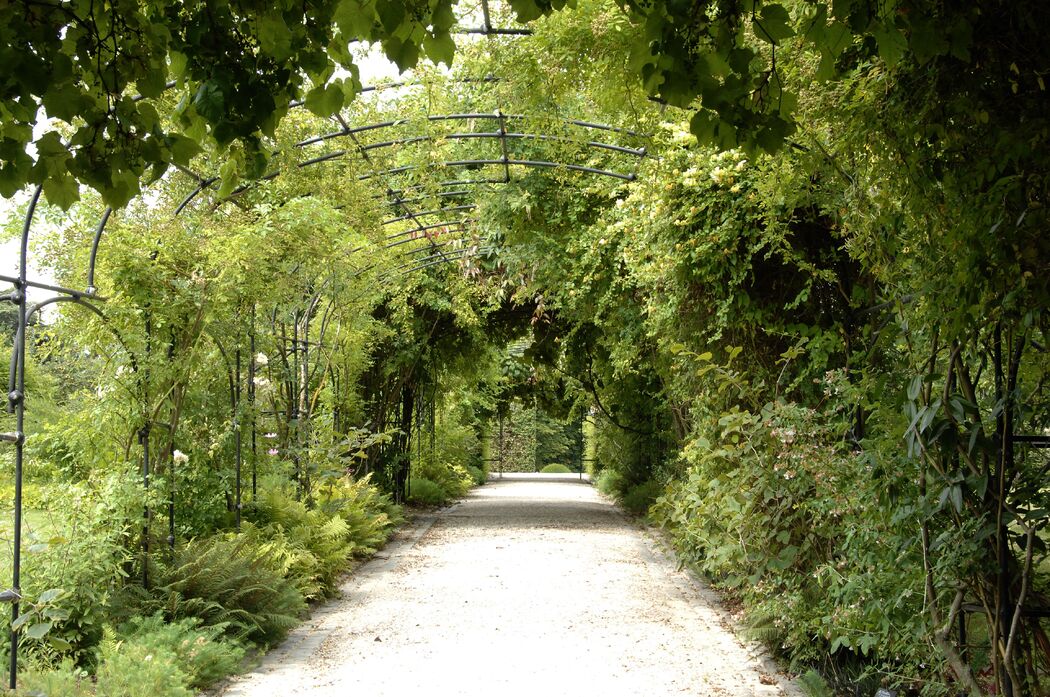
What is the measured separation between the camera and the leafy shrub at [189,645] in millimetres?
4703

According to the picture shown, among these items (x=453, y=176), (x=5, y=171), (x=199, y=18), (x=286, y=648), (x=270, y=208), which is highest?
(x=453, y=176)

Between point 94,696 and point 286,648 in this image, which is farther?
point 286,648

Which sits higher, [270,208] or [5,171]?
[270,208]

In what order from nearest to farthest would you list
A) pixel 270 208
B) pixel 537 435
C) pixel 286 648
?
pixel 286 648 → pixel 270 208 → pixel 537 435

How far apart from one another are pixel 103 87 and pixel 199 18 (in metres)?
0.31

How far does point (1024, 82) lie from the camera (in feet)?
8.57

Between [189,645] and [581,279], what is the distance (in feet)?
22.3

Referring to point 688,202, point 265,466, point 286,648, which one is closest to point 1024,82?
point 688,202

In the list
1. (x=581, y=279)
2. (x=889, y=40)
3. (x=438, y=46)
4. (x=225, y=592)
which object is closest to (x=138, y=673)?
(x=225, y=592)

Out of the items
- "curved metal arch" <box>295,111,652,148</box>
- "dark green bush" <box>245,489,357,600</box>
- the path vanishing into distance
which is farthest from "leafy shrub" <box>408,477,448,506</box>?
"curved metal arch" <box>295,111,652,148</box>

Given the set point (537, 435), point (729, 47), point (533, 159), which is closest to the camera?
point (729, 47)

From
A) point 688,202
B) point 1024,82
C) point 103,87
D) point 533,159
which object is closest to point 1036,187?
point 1024,82

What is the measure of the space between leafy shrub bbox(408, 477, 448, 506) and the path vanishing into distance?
5.22 meters

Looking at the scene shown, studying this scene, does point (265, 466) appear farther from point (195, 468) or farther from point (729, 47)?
point (729, 47)
